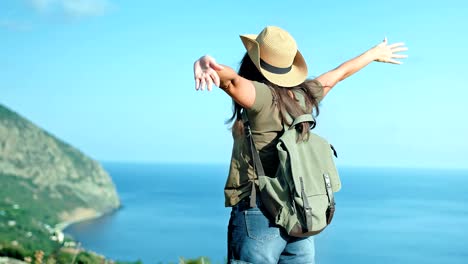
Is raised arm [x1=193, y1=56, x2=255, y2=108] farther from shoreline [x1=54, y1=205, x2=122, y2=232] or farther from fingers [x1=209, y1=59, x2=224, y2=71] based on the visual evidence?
shoreline [x1=54, y1=205, x2=122, y2=232]

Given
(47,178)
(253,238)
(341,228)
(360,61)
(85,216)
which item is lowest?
(253,238)

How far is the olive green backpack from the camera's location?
7.83 ft

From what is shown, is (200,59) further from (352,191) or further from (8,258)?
(352,191)

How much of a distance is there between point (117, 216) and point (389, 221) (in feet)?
128

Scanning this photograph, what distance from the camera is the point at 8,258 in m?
5.52

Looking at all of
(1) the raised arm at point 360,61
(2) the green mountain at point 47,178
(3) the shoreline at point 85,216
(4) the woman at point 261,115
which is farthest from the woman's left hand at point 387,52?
(3) the shoreline at point 85,216

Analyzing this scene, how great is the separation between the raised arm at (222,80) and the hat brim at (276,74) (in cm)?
20

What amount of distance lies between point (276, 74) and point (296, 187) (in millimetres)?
494

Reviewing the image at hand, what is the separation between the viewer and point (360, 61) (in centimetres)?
325

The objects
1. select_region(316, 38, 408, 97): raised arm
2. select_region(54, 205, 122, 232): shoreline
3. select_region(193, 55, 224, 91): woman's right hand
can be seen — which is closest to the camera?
select_region(193, 55, 224, 91): woman's right hand

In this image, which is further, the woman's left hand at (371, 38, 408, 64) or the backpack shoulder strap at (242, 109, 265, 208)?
the woman's left hand at (371, 38, 408, 64)

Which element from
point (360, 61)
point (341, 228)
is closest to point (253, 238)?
point (360, 61)

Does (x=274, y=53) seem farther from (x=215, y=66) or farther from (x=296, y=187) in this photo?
(x=296, y=187)

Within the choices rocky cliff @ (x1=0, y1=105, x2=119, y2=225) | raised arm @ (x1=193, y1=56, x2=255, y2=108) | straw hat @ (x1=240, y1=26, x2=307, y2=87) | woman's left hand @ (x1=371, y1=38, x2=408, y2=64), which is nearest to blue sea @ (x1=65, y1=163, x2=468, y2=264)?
rocky cliff @ (x1=0, y1=105, x2=119, y2=225)
